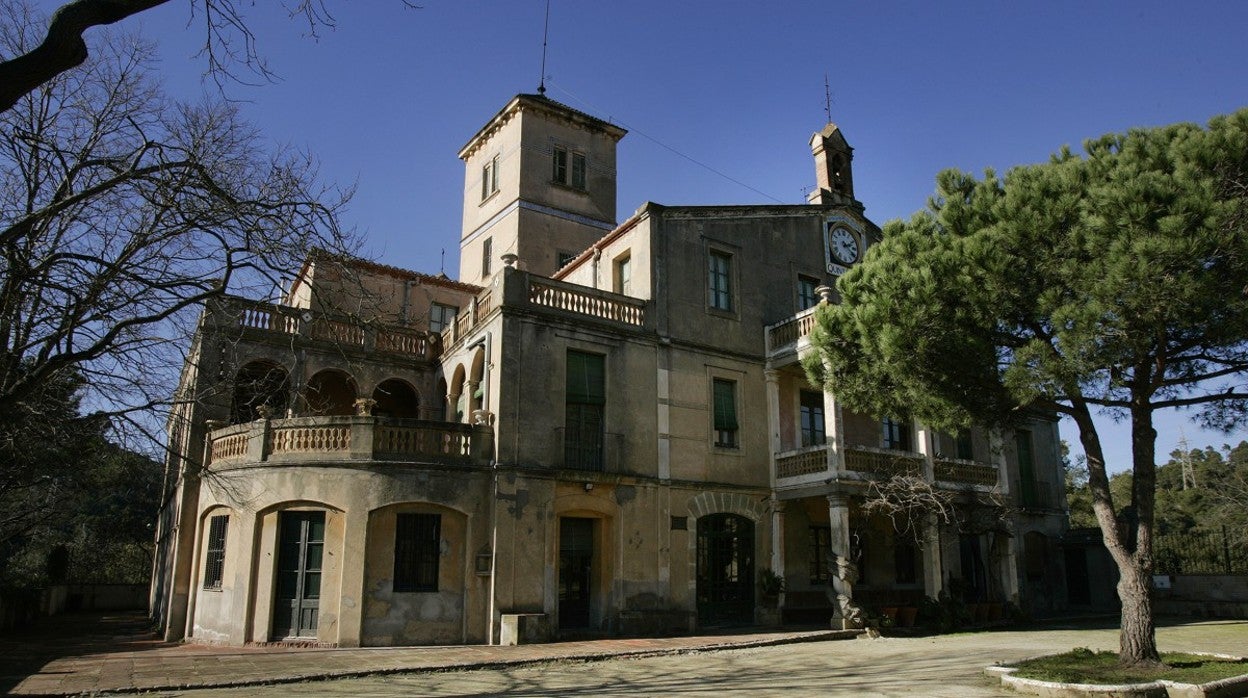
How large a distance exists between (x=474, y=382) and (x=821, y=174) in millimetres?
13929

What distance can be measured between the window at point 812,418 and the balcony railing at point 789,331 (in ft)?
5.88

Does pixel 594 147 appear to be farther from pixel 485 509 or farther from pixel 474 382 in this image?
pixel 485 509

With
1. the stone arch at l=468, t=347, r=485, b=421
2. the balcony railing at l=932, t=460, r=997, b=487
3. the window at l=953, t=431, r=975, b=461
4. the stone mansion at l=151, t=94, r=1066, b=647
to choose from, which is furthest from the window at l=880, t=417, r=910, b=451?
the stone arch at l=468, t=347, r=485, b=421

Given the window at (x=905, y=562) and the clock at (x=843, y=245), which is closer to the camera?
the window at (x=905, y=562)

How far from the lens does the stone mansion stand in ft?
59.2

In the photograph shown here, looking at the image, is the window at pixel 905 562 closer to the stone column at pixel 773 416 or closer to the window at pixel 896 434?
the window at pixel 896 434

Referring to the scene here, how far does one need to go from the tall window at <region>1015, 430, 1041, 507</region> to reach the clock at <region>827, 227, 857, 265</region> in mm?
9237

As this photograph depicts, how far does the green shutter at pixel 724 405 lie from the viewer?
22594 millimetres

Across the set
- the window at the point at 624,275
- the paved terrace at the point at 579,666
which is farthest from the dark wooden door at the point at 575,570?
the window at the point at 624,275

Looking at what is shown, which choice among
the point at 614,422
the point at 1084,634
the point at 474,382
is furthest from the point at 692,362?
the point at 1084,634

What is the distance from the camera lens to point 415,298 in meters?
25.5

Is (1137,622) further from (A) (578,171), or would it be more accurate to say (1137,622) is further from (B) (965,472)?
(A) (578,171)

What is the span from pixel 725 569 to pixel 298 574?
10.5 metres

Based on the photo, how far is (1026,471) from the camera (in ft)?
99.2
